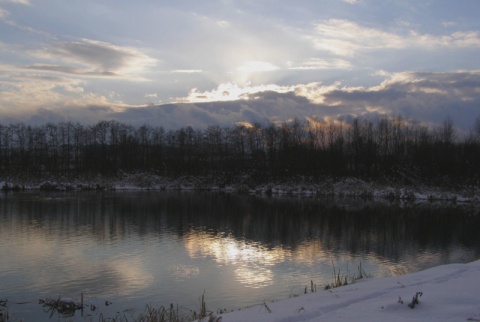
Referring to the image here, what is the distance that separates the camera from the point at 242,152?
81.8m

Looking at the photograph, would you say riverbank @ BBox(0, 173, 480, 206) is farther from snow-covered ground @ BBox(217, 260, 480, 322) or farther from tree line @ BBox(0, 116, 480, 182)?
snow-covered ground @ BBox(217, 260, 480, 322)

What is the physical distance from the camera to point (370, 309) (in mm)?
6586

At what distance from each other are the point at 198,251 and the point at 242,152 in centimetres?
6477

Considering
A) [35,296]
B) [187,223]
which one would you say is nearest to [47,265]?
[35,296]

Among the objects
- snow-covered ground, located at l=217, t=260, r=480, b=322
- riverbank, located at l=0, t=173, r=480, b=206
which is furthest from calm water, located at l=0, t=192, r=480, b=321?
riverbank, located at l=0, t=173, r=480, b=206

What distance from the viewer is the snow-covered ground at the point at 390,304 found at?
20.1 ft

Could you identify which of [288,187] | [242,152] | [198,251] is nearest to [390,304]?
[198,251]

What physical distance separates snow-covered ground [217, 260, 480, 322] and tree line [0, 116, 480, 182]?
42.5m

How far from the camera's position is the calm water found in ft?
38.4

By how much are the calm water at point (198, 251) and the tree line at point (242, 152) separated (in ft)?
85.0

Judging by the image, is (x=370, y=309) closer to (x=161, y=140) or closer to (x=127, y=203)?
(x=127, y=203)

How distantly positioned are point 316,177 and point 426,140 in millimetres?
21608

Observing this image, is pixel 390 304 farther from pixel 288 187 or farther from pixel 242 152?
pixel 242 152

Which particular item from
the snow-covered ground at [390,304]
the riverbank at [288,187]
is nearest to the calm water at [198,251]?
the snow-covered ground at [390,304]
